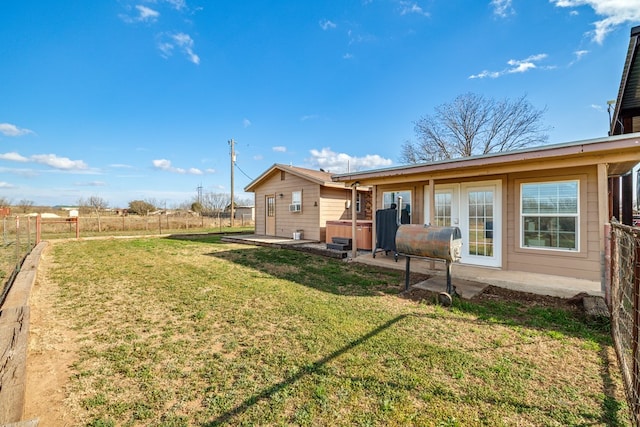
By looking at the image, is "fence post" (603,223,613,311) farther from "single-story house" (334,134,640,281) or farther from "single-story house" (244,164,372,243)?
"single-story house" (244,164,372,243)

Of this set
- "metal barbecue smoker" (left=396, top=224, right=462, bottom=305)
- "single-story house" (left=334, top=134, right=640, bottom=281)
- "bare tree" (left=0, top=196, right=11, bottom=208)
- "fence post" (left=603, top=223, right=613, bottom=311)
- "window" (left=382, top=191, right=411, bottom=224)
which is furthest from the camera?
"bare tree" (left=0, top=196, right=11, bottom=208)

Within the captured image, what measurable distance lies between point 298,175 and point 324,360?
9308 millimetres

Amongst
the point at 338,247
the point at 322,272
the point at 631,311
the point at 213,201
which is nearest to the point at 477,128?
the point at 338,247

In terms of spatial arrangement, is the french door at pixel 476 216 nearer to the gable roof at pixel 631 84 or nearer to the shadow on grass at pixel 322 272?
the shadow on grass at pixel 322 272

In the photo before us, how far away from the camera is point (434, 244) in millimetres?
4281

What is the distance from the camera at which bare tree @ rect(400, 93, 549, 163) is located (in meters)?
17.4

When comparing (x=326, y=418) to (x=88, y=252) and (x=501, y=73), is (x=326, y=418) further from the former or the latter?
(x=501, y=73)

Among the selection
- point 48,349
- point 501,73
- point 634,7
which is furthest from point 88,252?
point 501,73

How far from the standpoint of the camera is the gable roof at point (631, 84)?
196 inches

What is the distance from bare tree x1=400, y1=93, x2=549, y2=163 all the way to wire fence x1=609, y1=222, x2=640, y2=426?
1764cm

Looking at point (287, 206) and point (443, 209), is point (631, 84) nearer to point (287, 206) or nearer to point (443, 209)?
point (443, 209)

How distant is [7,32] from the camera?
813 centimetres

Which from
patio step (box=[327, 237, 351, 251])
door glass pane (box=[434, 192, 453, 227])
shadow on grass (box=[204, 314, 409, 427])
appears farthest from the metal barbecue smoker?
patio step (box=[327, 237, 351, 251])

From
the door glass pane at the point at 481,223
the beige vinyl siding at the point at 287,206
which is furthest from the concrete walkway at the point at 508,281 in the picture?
the beige vinyl siding at the point at 287,206
